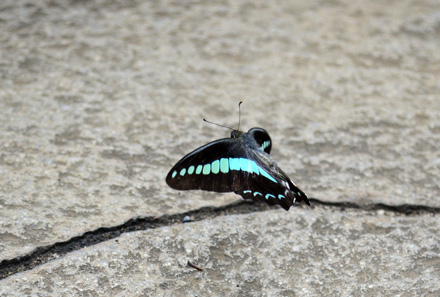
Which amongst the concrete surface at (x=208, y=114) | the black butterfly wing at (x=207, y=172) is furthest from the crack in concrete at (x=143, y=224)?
the black butterfly wing at (x=207, y=172)

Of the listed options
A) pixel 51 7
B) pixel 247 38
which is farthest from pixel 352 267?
pixel 51 7

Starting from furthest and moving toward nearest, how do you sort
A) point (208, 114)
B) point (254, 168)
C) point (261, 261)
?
point (208, 114)
point (254, 168)
point (261, 261)

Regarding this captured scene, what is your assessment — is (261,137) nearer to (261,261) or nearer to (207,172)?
(207,172)

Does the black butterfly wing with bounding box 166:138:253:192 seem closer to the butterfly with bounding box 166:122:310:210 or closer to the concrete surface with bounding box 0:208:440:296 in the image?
the butterfly with bounding box 166:122:310:210


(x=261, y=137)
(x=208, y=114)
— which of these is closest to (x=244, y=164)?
(x=261, y=137)

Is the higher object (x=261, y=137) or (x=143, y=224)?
(x=261, y=137)

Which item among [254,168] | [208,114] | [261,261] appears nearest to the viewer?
[261,261]

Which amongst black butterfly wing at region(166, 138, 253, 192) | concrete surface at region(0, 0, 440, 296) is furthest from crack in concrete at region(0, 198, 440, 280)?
black butterfly wing at region(166, 138, 253, 192)
